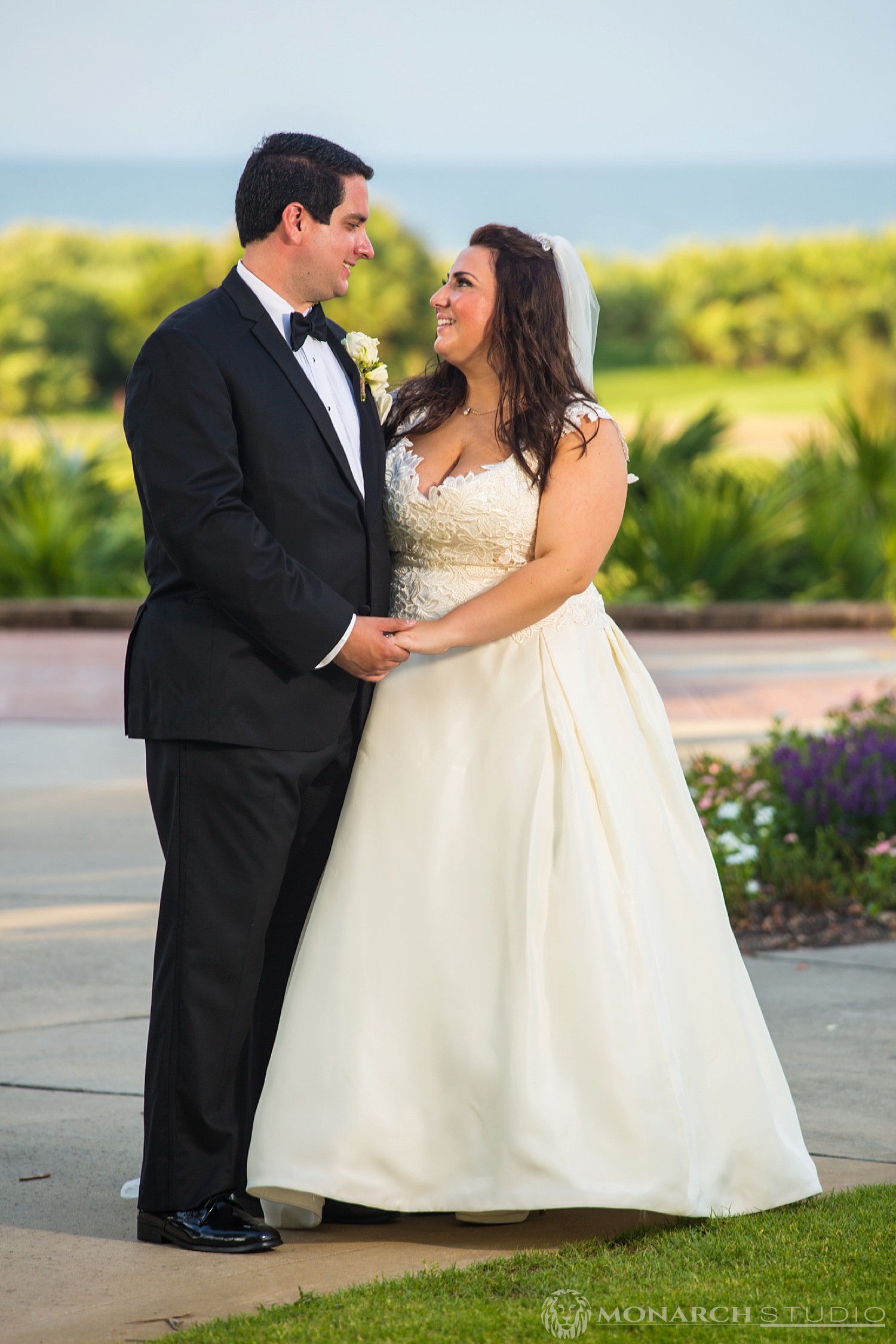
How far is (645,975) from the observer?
3.17 m

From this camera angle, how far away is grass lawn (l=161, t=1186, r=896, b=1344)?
2.68 metres

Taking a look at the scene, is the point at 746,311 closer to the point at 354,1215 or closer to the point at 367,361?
the point at 367,361

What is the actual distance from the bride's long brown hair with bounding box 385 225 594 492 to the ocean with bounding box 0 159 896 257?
25.5 meters

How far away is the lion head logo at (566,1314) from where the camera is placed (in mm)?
2678

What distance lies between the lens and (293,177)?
317cm

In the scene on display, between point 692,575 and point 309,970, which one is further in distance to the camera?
point 692,575

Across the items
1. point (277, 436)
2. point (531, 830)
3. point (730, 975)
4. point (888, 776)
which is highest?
point (277, 436)

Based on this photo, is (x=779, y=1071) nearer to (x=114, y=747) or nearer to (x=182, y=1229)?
(x=182, y=1229)

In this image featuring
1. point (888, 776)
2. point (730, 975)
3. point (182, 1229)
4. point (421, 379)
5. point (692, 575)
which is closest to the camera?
point (182, 1229)

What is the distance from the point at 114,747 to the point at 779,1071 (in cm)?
613

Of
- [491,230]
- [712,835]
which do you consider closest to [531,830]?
[491,230]

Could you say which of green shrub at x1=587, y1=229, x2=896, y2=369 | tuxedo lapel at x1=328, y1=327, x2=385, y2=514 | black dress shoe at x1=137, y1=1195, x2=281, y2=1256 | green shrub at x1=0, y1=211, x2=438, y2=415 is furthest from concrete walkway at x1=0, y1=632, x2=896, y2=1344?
green shrub at x1=587, y1=229, x2=896, y2=369

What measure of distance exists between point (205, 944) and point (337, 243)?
142 centimetres

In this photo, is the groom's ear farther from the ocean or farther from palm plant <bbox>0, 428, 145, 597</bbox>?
the ocean
